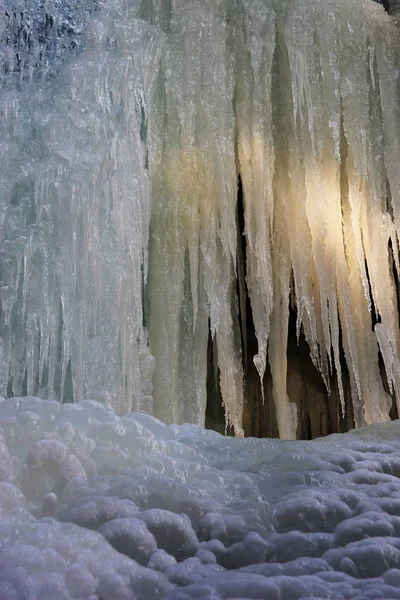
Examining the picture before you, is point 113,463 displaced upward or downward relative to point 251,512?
upward

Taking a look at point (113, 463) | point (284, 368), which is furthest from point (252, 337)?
point (113, 463)

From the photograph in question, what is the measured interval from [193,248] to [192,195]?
9.9 inches

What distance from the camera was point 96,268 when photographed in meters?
2.93

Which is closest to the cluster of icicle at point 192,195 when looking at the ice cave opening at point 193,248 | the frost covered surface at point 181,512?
the ice cave opening at point 193,248

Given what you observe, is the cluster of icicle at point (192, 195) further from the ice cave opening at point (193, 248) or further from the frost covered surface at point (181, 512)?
the frost covered surface at point (181, 512)

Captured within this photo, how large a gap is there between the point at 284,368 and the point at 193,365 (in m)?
0.67

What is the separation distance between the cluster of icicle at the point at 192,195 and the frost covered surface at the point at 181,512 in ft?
3.29

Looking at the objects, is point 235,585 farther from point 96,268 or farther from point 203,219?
point 203,219

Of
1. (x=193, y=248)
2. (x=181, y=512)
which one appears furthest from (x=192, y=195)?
(x=181, y=512)

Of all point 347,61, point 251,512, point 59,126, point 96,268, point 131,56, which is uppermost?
point 347,61

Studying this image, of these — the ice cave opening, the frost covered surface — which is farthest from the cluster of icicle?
the frost covered surface

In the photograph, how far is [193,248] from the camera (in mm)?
3258

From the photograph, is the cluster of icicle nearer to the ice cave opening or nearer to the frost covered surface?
the ice cave opening

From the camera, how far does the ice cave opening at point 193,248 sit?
1.72m
